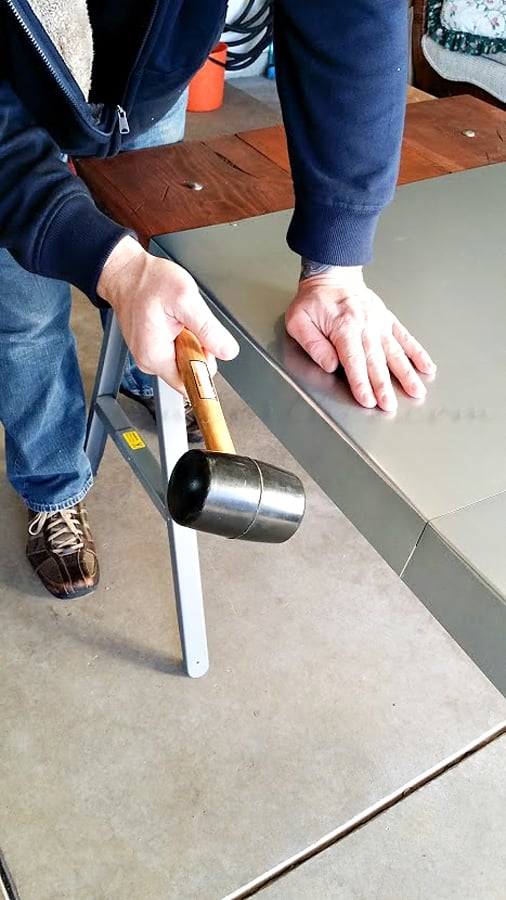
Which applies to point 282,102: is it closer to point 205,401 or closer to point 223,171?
point 223,171

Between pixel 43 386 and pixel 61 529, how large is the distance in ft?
0.89

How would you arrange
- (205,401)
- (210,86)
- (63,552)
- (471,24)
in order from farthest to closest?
(210,86) < (471,24) < (63,552) < (205,401)

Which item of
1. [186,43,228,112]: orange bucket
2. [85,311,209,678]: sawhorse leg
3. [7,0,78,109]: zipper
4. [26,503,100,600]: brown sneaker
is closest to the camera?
[7,0,78,109]: zipper

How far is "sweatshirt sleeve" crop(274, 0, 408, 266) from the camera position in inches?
27.4

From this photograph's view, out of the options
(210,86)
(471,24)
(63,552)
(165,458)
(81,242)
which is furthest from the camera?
(210,86)

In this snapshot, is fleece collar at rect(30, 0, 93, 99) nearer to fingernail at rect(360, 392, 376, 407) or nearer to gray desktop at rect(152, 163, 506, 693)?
gray desktop at rect(152, 163, 506, 693)

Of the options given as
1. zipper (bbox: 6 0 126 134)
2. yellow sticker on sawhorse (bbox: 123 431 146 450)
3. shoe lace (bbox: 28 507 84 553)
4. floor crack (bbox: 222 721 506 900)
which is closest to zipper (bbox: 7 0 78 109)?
zipper (bbox: 6 0 126 134)

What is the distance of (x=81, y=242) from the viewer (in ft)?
2.29

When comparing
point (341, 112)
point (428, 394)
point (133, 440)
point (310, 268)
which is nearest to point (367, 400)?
point (428, 394)

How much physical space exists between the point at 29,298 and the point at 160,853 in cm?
72

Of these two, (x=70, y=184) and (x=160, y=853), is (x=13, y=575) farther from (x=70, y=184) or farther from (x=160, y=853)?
(x=70, y=184)

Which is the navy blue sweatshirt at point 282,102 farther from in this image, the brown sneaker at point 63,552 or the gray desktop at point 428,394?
the brown sneaker at point 63,552

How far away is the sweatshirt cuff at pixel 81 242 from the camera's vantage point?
689mm

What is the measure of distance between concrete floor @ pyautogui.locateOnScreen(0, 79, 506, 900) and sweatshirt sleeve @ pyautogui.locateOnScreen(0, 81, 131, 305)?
63cm
